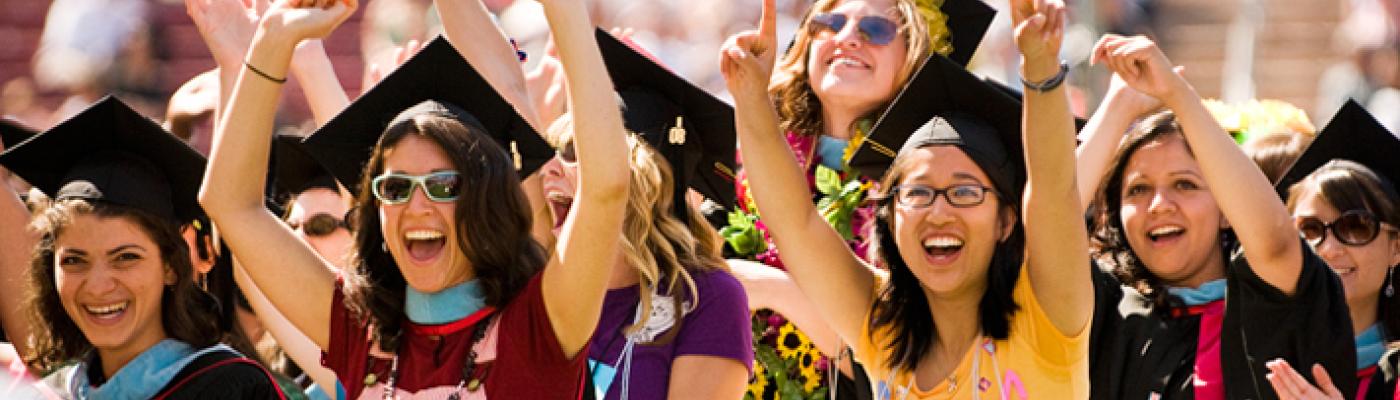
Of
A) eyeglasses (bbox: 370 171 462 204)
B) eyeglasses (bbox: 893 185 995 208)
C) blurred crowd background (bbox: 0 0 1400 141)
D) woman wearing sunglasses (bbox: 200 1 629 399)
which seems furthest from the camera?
blurred crowd background (bbox: 0 0 1400 141)

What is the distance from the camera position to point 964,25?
20.9 ft

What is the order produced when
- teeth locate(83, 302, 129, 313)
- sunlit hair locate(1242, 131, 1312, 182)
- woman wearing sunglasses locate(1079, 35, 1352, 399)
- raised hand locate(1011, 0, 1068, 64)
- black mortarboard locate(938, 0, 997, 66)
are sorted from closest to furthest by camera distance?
raised hand locate(1011, 0, 1068, 64) → woman wearing sunglasses locate(1079, 35, 1352, 399) → teeth locate(83, 302, 129, 313) → sunlit hair locate(1242, 131, 1312, 182) → black mortarboard locate(938, 0, 997, 66)

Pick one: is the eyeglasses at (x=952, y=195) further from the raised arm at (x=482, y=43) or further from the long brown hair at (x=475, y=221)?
the raised arm at (x=482, y=43)

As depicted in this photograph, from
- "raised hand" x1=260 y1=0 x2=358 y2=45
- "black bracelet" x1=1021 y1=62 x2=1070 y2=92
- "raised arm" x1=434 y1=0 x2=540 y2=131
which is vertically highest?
"black bracelet" x1=1021 y1=62 x2=1070 y2=92

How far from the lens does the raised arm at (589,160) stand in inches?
164

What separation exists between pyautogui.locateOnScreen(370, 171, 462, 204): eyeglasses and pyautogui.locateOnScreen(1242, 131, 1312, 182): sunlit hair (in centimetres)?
258

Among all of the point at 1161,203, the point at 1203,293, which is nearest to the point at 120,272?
the point at 1161,203

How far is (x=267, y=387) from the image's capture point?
488 centimetres

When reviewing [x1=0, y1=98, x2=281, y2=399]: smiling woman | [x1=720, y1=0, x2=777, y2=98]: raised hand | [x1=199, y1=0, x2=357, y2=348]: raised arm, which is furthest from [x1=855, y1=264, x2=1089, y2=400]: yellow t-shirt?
[x1=0, y1=98, x2=281, y2=399]: smiling woman

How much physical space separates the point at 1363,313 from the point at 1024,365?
54.5 inches

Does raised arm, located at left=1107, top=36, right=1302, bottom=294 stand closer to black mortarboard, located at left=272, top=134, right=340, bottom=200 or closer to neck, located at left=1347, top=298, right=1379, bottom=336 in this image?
neck, located at left=1347, top=298, right=1379, bottom=336

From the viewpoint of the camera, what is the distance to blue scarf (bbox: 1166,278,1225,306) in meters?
5.42

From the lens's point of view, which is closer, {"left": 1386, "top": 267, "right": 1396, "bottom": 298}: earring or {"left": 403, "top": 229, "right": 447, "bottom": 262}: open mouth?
{"left": 403, "top": 229, "right": 447, "bottom": 262}: open mouth

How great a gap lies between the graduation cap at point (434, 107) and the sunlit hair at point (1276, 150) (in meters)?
2.36
